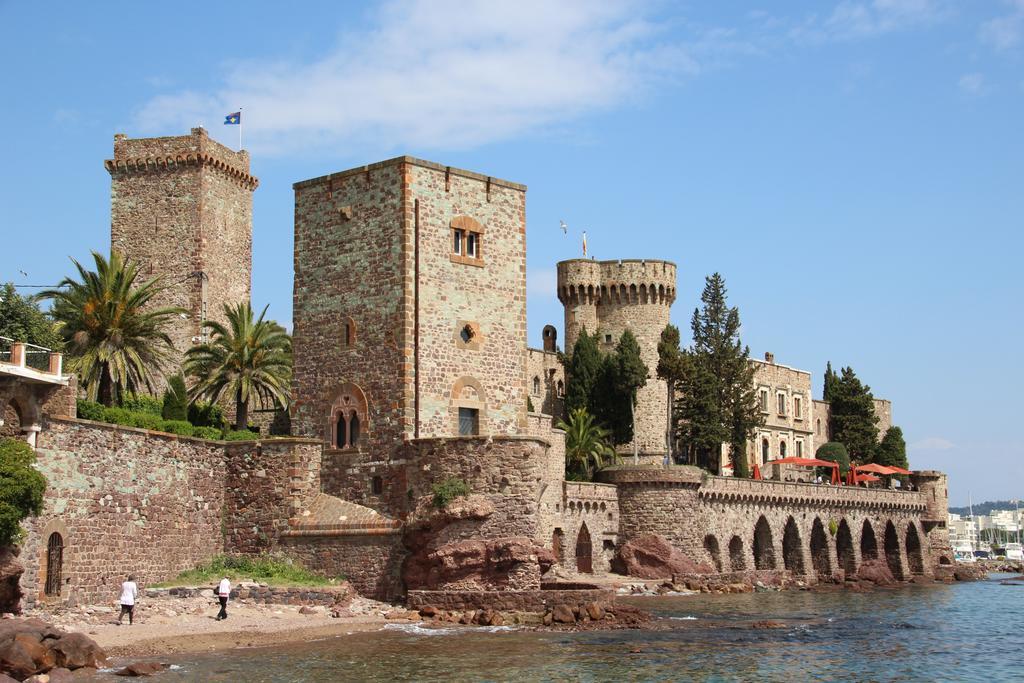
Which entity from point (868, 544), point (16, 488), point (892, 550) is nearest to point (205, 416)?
point (16, 488)

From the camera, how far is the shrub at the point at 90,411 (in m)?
34.8

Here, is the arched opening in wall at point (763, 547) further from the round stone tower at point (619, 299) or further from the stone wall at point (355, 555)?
the stone wall at point (355, 555)

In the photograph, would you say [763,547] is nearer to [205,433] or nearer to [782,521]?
[782,521]

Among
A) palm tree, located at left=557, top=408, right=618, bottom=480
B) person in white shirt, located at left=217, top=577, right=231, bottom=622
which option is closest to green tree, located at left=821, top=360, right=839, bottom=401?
palm tree, located at left=557, top=408, right=618, bottom=480

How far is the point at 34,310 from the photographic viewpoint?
41.2 meters

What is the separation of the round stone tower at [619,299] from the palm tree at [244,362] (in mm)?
24005

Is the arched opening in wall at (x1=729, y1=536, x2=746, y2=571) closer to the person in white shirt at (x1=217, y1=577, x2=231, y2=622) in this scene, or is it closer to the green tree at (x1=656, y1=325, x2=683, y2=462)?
the green tree at (x1=656, y1=325, x2=683, y2=462)

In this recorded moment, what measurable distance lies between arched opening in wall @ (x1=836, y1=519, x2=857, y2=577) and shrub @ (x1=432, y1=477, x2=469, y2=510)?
129 feet

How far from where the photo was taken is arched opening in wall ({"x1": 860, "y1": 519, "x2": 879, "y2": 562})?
66688mm

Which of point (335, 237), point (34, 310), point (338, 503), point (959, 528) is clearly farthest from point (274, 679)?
point (959, 528)

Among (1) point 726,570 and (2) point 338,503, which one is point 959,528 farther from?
(2) point 338,503

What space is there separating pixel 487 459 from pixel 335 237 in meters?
7.68

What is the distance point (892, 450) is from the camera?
80688mm

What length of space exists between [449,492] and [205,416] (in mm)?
16611
